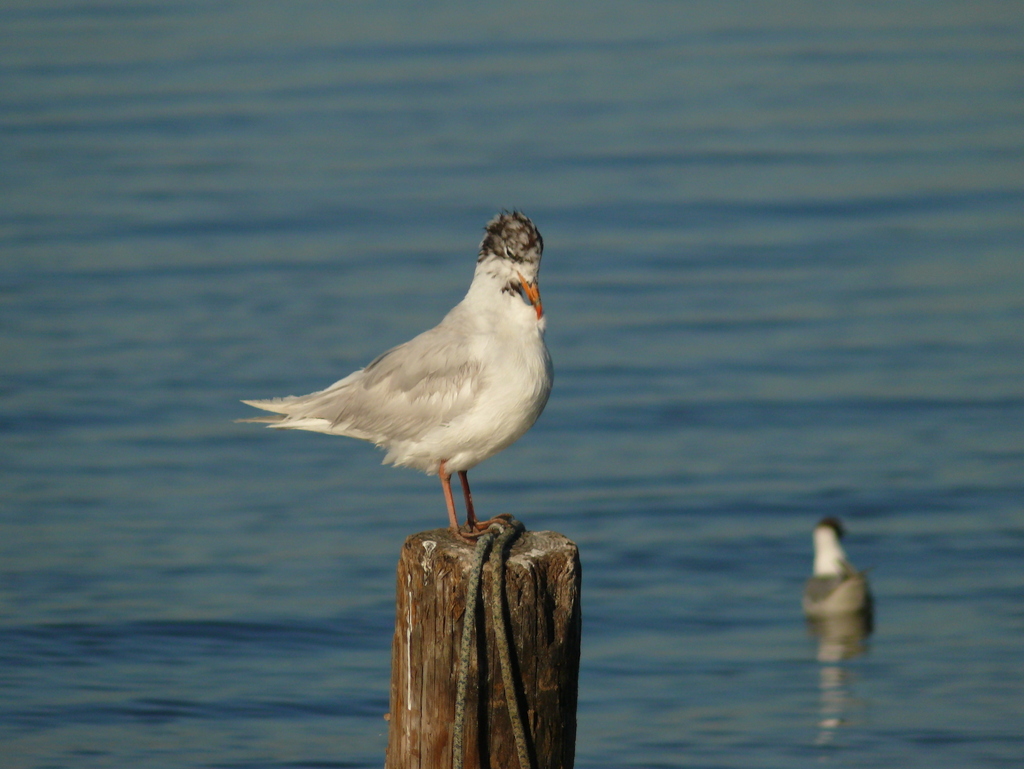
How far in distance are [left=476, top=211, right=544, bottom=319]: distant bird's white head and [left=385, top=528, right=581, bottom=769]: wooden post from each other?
45.4 inches

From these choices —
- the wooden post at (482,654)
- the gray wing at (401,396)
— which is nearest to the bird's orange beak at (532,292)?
the gray wing at (401,396)

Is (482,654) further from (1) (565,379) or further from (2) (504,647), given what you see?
(1) (565,379)

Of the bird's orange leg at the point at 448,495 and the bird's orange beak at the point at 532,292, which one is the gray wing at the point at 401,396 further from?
the bird's orange beak at the point at 532,292

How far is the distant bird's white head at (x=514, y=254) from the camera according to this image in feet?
20.0

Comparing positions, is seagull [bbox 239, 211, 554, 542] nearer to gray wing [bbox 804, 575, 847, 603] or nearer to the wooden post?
the wooden post

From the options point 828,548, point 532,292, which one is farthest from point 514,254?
point 828,548

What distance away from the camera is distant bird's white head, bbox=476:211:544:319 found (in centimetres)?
611

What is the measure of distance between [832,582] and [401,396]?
217 inches

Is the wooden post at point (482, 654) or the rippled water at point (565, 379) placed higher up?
the rippled water at point (565, 379)

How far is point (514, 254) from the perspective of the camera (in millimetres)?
6129

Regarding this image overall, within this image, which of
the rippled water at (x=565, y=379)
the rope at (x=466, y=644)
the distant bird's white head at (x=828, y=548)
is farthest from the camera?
the distant bird's white head at (x=828, y=548)

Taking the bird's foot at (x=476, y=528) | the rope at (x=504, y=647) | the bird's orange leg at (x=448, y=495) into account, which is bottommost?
the rope at (x=504, y=647)

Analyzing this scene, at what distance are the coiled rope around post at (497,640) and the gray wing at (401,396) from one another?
93 centimetres

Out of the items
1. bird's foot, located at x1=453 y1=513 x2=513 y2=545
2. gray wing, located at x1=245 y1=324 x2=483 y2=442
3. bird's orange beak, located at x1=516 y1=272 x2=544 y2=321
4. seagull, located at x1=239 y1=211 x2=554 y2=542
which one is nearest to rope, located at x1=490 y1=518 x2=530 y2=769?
bird's foot, located at x1=453 y1=513 x2=513 y2=545
